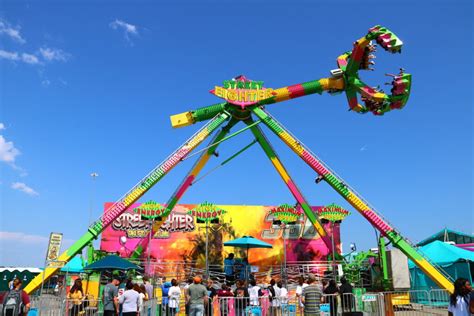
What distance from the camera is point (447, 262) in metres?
22.7

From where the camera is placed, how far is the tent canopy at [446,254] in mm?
22325

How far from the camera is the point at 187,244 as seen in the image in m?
27.9

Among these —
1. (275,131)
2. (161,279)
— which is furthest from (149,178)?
(275,131)

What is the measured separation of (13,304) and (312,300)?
7084 millimetres

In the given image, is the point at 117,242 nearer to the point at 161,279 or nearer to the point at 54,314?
the point at 161,279

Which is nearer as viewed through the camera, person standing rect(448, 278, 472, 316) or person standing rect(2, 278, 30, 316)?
person standing rect(448, 278, 472, 316)

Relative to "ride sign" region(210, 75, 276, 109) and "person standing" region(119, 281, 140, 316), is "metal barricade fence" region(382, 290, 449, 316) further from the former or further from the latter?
"ride sign" region(210, 75, 276, 109)

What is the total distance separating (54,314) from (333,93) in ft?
53.5

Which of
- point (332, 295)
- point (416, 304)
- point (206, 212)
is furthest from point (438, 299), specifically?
point (206, 212)

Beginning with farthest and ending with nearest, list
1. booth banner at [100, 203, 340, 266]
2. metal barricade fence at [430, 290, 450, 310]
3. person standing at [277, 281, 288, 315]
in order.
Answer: booth banner at [100, 203, 340, 266], metal barricade fence at [430, 290, 450, 310], person standing at [277, 281, 288, 315]

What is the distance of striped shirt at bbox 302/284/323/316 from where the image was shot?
1010 centimetres

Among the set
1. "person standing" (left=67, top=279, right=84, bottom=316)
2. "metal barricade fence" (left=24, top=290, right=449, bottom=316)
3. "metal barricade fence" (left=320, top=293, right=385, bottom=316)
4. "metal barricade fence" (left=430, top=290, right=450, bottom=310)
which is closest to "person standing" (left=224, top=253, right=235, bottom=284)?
"metal barricade fence" (left=24, top=290, right=449, bottom=316)

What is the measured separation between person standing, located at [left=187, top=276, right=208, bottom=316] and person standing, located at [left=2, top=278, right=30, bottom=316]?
3959mm

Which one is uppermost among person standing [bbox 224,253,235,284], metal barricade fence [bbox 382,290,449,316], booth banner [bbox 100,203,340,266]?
booth banner [bbox 100,203,340,266]
